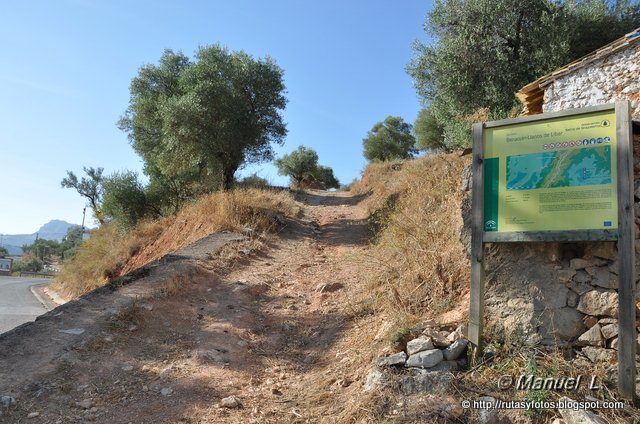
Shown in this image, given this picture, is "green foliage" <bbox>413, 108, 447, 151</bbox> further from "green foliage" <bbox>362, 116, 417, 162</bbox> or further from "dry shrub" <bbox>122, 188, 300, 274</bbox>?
"dry shrub" <bbox>122, 188, 300, 274</bbox>

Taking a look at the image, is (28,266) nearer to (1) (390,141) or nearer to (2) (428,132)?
(1) (390,141)

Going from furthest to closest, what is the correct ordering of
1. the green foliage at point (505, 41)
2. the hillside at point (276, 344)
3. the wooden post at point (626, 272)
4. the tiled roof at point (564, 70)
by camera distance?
the green foliage at point (505, 41) → the tiled roof at point (564, 70) → the hillside at point (276, 344) → the wooden post at point (626, 272)

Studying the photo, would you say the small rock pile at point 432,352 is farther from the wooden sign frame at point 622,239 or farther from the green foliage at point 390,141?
the green foliage at point 390,141

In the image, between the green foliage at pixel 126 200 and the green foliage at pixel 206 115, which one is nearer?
the green foliage at pixel 206 115

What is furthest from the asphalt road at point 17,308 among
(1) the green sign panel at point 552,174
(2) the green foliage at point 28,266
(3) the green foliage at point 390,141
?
(2) the green foliage at point 28,266

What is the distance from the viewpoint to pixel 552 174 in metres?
3.69

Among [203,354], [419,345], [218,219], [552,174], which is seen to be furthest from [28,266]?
[552,174]

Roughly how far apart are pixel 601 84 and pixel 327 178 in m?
32.0

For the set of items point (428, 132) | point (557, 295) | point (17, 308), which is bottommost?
point (17, 308)

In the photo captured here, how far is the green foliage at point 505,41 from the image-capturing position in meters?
10.9

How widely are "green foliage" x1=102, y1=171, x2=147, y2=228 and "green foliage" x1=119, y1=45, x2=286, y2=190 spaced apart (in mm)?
993

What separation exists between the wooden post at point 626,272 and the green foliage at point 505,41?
7785mm

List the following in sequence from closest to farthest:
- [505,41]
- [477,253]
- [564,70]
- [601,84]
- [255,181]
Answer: [477,253], [601,84], [564,70], [505,41], [255,181]

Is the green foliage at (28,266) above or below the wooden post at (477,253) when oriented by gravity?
below
